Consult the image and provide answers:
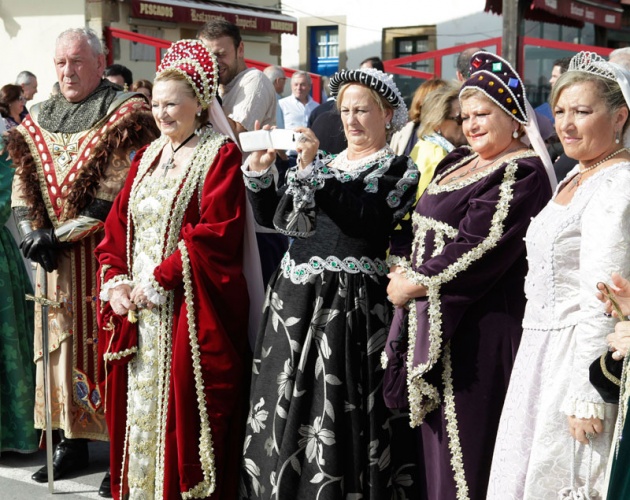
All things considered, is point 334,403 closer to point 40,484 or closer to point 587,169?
point 587,169

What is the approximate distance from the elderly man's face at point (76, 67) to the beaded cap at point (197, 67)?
0.76 meters

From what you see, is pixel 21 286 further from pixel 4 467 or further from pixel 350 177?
pixel 350 177

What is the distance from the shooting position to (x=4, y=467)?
4941 millimetres

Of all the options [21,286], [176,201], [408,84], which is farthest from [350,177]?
[408,84]

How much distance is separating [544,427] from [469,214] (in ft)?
2.60

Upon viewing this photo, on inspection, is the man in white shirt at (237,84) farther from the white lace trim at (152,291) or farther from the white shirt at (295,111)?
the white shirt at (295,111)

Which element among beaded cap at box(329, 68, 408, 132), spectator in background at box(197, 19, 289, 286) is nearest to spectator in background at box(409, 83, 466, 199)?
spectator in background at box(197, 19, 289, 286)

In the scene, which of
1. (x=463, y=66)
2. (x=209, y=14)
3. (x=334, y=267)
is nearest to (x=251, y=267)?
(x=334, y=267)

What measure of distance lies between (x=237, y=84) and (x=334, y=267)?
1.59 m

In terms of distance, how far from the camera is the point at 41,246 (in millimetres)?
4477

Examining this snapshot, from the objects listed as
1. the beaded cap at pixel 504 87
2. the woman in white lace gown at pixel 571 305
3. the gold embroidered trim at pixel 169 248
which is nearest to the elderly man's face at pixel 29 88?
the gold embroidered trim at pixel 169 248

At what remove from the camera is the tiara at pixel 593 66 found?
277cm

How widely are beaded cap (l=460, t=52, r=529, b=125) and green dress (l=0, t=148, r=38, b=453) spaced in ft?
9.27

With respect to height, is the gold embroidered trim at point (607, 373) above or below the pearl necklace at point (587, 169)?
below
